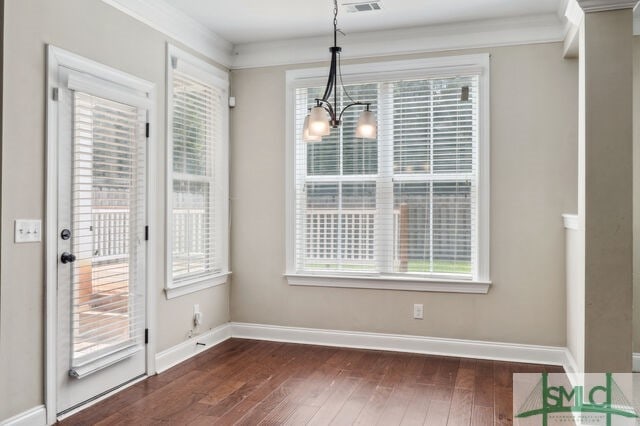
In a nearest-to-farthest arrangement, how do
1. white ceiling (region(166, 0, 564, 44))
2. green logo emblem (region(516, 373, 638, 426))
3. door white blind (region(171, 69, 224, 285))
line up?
green logo emblem (region(516, 373, 638, 426)), white ceiling (region(166, 0, 564, 44)), door white blind (region(171, 69, 224, 285))

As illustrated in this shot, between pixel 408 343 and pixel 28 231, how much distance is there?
2.97m

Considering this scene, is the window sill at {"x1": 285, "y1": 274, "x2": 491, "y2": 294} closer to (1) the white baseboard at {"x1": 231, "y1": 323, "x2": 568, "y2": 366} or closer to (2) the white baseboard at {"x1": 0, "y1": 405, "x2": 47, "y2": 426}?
(1) the white baseboard at {"x1": 231, "y1": 323, "x2": 568, "y2": 366}

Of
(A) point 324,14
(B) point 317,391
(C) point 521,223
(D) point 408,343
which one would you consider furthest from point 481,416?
(A) point 324,14

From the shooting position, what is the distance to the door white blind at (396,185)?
4.22m

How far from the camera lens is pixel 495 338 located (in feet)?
13.5

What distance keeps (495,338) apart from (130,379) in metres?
2.78

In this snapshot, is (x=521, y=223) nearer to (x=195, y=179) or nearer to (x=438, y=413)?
(x=438, y=413)

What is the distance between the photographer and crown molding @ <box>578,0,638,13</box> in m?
2.70

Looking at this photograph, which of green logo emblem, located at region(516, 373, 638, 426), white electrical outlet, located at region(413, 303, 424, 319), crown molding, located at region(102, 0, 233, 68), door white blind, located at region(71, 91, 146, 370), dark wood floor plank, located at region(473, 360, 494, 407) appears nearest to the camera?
green logo emblem, located at region(516, 373, 638, 426)

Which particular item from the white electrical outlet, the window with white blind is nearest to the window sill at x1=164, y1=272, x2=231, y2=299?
the window with white blind

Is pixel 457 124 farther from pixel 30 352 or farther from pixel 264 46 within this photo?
pixel 30 352

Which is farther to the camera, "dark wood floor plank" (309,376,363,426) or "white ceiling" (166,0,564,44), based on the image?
"white ceiling" (166,0,564,44)

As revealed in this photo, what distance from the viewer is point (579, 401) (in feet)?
9.69

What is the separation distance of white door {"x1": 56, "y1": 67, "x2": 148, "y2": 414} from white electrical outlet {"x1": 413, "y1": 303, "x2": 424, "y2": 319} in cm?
215
